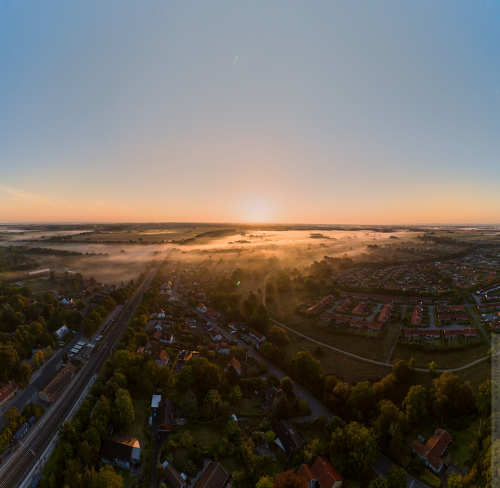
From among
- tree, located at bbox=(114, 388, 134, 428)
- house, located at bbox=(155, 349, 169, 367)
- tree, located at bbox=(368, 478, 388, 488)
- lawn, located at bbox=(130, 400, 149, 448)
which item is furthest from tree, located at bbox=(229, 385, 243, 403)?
tree, located at bbox=(368, 478, 388, 488)

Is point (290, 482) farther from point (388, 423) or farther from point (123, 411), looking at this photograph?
point (123, 411)

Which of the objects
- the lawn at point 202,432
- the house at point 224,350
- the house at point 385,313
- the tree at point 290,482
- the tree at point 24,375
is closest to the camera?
the tree at point 290,482

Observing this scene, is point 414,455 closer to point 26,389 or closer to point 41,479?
point 41,479

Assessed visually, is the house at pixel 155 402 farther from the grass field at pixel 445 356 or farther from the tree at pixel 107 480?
the grass field at pixel 445 356

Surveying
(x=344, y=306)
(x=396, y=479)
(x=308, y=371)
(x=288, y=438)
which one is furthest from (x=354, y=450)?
(x=344, y=306)

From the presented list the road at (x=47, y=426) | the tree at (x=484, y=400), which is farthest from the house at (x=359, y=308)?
the road at (x=47, y=426)

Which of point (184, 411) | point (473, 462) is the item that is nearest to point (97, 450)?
point (184, 411)
